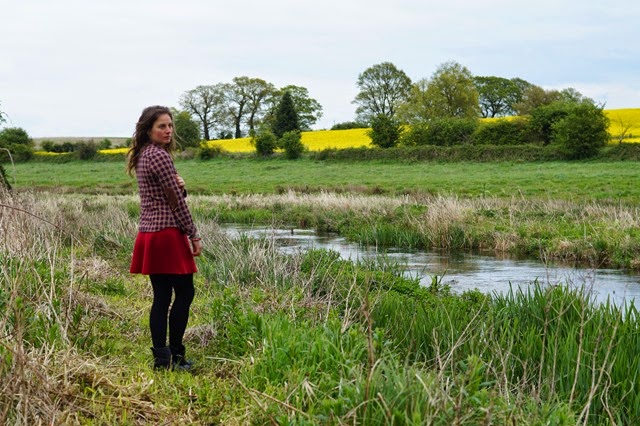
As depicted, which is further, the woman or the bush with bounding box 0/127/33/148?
the bush with bounding box 0/127/33/148

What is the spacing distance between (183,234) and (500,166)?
3518cm

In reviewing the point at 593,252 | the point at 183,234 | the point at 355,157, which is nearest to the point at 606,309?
the point at 183,234

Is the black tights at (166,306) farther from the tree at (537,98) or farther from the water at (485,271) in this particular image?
the tree at (537,98)

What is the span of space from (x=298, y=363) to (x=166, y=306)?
4.24ft

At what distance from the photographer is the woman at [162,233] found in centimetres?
532

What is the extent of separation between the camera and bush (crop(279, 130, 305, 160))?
162 feet

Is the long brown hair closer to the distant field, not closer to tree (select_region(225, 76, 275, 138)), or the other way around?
the distant field

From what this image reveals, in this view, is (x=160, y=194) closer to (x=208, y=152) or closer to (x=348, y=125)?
(x=208, y=152)

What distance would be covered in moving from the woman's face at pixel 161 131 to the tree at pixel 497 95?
3379 inches

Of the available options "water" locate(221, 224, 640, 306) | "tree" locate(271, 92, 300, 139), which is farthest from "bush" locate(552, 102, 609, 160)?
"tree" locate(271, 92, 300, 139)

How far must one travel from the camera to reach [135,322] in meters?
6.97

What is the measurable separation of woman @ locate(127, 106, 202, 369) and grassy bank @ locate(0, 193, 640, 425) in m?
0.32

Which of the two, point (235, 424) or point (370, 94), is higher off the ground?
point (370, 94)

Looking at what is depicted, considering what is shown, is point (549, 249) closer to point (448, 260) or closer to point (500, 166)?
point (448, 260)
